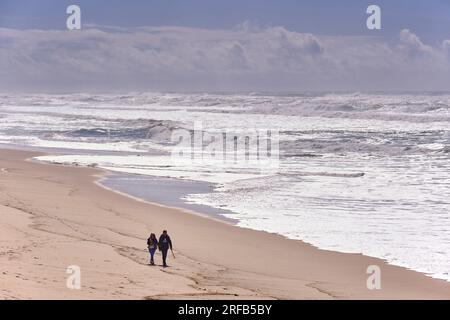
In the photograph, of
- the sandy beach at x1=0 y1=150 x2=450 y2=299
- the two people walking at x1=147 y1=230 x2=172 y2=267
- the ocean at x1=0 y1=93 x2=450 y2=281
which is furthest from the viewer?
the ocean at x1=0 y1=93 x2=450 y2=281

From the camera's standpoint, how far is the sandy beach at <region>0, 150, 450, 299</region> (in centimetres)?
1077

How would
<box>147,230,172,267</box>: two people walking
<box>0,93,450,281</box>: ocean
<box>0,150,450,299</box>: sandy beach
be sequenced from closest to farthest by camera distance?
<box>0,150,450,299</box>: sandy beach
<box>147,230,172,267</box>: two people walking
<box>0,93,450,281</box>: ocean

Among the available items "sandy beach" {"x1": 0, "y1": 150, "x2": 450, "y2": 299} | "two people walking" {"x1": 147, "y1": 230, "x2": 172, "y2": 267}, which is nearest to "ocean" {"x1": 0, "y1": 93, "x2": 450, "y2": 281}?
"sandy beach" {"x1": 0, "y1": 150, "x2": 450, "y2": 299}

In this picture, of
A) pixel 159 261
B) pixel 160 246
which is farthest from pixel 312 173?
pixel 160 246

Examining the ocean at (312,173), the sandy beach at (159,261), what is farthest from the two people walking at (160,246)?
the ocean at (312,173)

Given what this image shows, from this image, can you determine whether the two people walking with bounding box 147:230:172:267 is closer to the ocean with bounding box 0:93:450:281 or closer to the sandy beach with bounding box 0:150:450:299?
the sandy beach with bounding box 0:150:450:299

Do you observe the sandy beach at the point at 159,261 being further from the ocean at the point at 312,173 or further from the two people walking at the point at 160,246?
the ocean at the point at 312,173

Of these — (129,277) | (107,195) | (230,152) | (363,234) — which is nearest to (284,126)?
(230,152)

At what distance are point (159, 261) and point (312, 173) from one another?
13816 millimetres

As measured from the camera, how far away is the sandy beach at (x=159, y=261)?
10.8m

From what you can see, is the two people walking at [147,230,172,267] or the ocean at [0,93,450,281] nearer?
the two people walking at [147,230,172,267]

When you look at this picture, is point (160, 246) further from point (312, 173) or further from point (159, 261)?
point (312, 173)

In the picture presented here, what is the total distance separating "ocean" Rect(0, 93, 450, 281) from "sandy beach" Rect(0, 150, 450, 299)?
0.99m

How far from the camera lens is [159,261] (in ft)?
42.5
